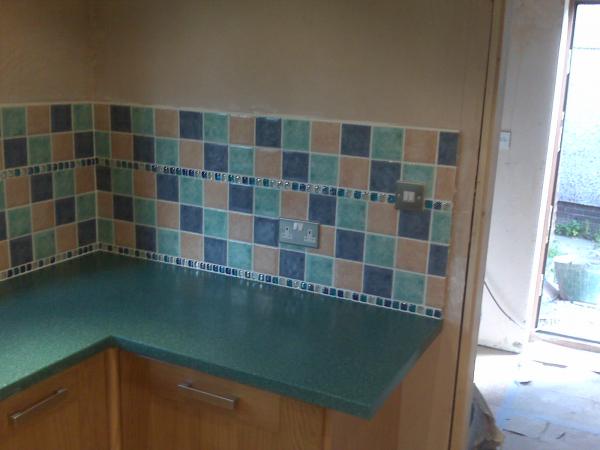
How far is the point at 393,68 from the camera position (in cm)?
179

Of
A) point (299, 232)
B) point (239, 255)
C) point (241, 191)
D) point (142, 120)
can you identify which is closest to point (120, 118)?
point (142, 120)

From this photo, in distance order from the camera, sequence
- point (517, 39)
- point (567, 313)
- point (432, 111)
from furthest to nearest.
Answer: point (567, 313), point (517, 39), point (432, 111)

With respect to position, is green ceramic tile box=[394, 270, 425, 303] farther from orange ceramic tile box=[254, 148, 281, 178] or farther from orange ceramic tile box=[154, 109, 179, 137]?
orange ceramic tile box=[154, 109, 179, 137]

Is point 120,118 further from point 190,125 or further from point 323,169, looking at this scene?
point 323,169

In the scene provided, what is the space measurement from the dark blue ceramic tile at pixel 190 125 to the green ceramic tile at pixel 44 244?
0.56 m

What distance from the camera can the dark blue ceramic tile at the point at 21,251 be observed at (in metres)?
2.02

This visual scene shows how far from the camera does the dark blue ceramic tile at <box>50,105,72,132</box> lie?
209 centimetres

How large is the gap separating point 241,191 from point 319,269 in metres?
0.36

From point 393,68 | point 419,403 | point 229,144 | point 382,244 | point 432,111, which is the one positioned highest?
point 393,68

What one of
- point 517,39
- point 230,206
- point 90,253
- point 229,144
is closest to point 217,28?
point 229,144

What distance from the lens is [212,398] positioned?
1.57 meters

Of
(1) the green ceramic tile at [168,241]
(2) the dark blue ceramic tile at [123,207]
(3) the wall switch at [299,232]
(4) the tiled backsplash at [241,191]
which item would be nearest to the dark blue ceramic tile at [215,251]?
(4) the tiled backsplash at [241,191]

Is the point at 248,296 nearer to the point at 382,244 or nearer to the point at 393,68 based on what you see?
the point at 382,244

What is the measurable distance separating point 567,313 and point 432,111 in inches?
106
